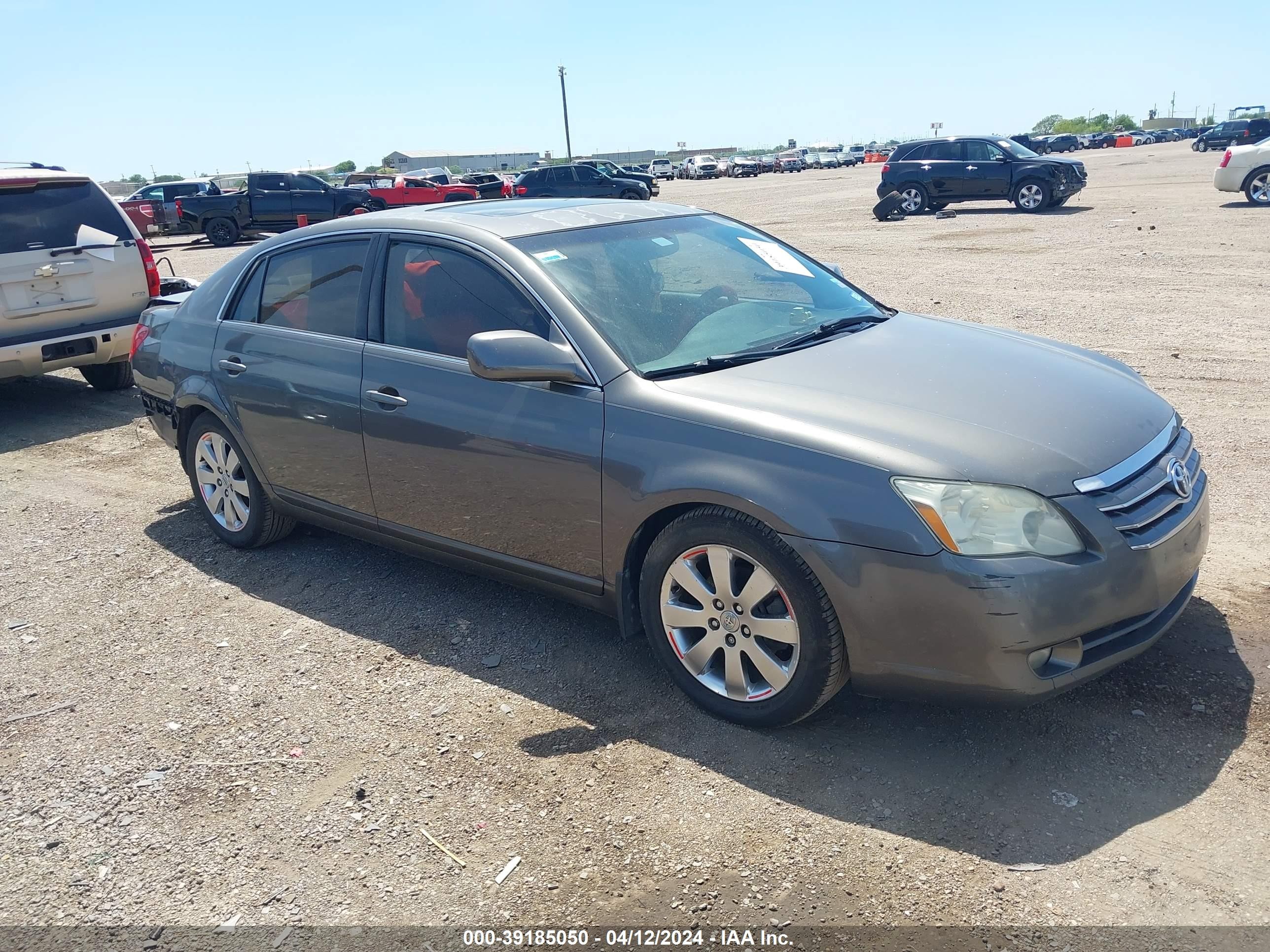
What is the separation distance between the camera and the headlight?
10.0 feet

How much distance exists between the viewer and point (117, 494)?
673 cm

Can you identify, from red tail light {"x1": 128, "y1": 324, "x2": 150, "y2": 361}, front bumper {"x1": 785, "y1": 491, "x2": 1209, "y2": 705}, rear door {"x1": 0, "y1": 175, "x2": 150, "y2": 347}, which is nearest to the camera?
front bumper {"x1": 785, "y1": 491, "x2": 1209, "y2": 705}

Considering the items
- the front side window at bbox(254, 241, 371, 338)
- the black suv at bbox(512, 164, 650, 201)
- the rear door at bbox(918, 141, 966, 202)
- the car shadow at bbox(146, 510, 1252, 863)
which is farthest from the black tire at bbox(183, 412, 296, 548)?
the black suv at bbox(512, 164, 650, 201)

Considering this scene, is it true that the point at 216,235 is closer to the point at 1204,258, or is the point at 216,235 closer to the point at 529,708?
the point at 1204,258

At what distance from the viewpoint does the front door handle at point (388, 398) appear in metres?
4.35

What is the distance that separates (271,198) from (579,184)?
9.29 meters

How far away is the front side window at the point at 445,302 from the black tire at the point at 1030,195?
20.6 m

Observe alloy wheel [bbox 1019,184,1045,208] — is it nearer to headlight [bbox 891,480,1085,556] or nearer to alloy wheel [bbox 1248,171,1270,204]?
alloy wheel [bbox 1248,171,1270,204]

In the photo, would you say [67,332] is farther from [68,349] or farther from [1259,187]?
[1259,187]

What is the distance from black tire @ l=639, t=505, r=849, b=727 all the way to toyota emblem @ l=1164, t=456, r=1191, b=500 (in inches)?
49.3

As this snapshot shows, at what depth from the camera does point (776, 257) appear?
4828 millimetres

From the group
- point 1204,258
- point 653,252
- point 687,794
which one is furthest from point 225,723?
point 1204,258

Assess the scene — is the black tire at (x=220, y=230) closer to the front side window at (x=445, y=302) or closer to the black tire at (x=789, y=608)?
the front side window at (x=445, y=302)

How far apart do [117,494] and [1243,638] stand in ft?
20.7
